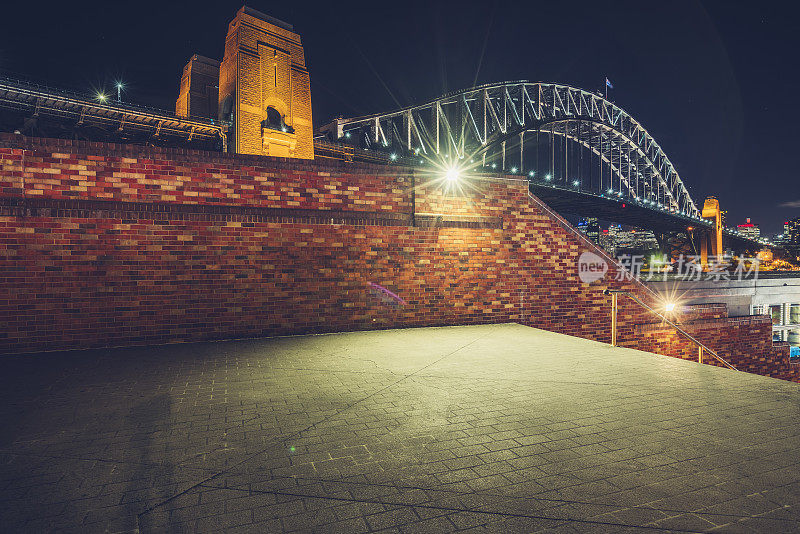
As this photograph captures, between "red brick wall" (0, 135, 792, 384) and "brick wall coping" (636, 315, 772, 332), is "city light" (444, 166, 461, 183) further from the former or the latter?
→ "brick wall coping" (636, 315, 772, 332)

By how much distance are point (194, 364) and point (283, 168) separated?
3628 millimetres

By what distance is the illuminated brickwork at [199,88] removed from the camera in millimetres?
28094

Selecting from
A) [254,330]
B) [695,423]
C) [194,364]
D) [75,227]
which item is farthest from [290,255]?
[695,423]

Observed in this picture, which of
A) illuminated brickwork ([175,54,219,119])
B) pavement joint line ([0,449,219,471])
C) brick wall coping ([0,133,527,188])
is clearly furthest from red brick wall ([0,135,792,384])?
illuminated brickwork ([175,54,219,119])

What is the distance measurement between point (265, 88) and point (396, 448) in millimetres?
23785

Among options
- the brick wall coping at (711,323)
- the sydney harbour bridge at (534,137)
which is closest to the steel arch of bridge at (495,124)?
the sydney harbour bridge at (534,137)

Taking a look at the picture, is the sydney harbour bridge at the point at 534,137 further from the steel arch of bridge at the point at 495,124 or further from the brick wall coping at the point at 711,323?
the brick wall coping at the point at 711,323

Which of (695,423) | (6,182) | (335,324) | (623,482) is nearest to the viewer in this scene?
(623,482)

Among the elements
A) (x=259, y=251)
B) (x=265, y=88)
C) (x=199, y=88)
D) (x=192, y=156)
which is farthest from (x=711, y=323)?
(x=199, y=88)

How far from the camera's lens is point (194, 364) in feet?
17.8

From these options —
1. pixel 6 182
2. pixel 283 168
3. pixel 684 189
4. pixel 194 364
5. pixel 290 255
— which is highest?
pixel 684 189

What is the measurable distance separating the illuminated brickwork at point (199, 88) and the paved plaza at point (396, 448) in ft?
89.3

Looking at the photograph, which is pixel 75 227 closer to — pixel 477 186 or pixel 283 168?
pixel 283 168
